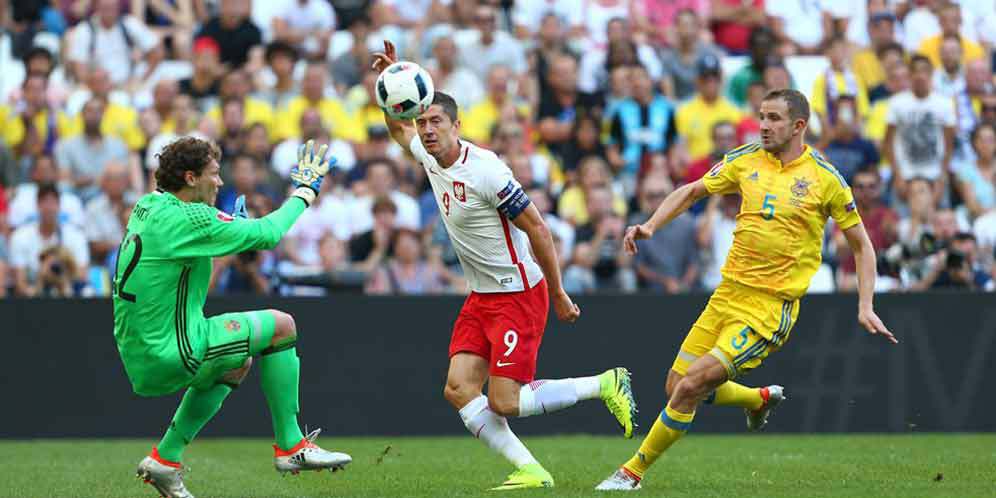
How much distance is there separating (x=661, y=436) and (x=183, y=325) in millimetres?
2878

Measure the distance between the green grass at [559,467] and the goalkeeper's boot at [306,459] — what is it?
43cm

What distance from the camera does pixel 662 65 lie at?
61.3ft

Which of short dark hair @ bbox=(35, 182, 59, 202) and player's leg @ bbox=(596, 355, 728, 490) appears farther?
short dark hair @ bbox=(35, 182, 59, 202)

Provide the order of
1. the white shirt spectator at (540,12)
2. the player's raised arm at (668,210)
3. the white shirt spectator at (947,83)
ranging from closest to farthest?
the player's raised arm at (668,210), the white shirt spectator at (947,83), the white shirt spectator at (540,12)

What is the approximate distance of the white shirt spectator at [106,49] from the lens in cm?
1856

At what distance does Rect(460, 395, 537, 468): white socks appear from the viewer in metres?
9.45

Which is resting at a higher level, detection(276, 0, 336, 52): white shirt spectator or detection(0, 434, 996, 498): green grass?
detection(276, 0, 336, 52): white shirt spectator

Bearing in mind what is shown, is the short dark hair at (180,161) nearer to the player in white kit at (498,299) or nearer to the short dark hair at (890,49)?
the player in white kit at (498,299)

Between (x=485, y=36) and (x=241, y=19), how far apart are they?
9.91 ft

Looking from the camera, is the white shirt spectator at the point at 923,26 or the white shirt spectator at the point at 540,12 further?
the white shirt spectator at the point at 540,12

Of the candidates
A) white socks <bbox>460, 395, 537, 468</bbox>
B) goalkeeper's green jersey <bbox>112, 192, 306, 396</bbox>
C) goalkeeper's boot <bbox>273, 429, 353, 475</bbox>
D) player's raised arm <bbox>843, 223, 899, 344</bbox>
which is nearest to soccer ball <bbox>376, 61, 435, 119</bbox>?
goalkeeper's green jersey <bbox>112, 192, 306, 396</bbox>

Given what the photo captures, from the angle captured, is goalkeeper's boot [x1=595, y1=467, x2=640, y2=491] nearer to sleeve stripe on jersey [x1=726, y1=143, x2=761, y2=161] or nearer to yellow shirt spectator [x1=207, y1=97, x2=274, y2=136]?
sleeve stripe on jersey [x1=726, y1=143, x2=761, y2=161]

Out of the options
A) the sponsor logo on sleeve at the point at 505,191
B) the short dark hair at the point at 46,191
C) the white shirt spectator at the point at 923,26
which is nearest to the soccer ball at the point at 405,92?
the sponsor logo on sleeve at the point at 505,191

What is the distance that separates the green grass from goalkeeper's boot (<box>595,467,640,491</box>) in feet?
0.32
